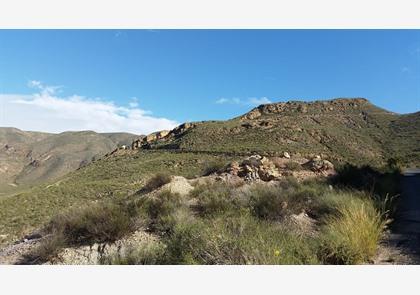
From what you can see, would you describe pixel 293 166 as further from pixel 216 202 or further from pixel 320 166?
pixel 216 202

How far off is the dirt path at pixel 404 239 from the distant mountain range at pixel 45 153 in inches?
4191

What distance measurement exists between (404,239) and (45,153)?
470ft

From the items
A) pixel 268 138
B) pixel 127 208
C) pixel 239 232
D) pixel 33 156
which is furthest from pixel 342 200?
pixel 33 156

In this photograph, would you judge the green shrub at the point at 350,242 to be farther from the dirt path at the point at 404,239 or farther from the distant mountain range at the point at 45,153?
the distant mountain range at the point at 45,153

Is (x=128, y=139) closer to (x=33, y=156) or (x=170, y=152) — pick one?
(x=33, y=156)

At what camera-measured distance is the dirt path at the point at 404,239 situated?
7105 millimetres

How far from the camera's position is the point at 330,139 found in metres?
56.5

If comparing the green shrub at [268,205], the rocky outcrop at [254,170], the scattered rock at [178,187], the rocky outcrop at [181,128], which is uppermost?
the rocky outcrop at [181,128]

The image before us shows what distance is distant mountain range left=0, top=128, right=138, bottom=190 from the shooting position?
393ft

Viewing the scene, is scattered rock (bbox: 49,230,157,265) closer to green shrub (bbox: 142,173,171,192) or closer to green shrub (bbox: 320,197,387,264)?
green shrub (bbox: 320,197,387,264)

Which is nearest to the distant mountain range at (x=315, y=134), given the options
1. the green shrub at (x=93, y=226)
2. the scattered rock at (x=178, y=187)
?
the scattered rock at (x=178, y=187)

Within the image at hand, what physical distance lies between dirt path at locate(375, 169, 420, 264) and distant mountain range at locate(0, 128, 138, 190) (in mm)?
106460

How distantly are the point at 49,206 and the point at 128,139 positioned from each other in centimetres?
14840

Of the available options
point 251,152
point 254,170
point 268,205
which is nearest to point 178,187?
point 254,170
